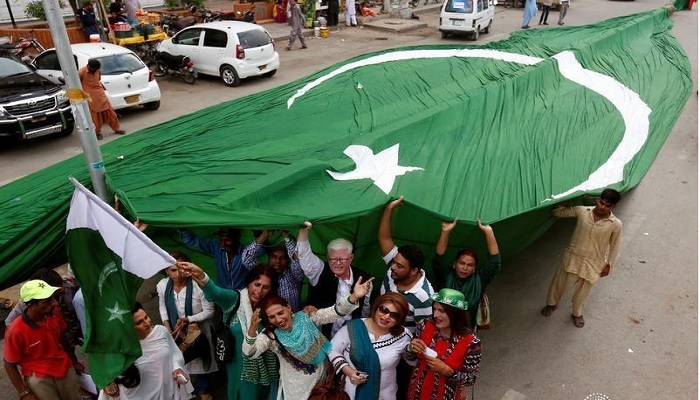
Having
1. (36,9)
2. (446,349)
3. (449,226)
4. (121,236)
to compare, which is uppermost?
(36,9)

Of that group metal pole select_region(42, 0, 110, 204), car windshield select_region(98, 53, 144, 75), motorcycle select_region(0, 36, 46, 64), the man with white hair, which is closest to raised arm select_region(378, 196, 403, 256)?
the man with white hair

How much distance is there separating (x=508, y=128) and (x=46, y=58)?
949cm

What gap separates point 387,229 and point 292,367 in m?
1.19

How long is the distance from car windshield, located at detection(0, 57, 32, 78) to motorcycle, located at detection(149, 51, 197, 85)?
332 centimetres

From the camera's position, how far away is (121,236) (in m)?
2.90

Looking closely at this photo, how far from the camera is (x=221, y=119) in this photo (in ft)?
18.3

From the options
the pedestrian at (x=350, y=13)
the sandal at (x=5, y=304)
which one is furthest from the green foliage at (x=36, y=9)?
the sandal at (x=5, y=304)

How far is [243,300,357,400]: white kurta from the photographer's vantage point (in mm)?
3049

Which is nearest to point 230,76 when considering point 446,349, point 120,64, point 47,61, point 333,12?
point 120,64

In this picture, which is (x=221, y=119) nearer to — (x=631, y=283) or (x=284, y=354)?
(x=284, y=354)

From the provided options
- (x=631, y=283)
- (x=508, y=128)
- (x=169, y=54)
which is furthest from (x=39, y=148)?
(x=631, y=283)

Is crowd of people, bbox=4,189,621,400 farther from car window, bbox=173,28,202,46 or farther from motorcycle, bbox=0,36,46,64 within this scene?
motorcycle, bbox=0,36,46,64

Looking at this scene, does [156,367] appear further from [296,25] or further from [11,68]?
[296,25]

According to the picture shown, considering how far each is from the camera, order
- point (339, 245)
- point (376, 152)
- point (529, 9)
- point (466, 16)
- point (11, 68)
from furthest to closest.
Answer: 1. point (529, 9)
2. point (466, 16)
3. point (11, 68)
4. point (376, 152)
5. point (339, 245)
